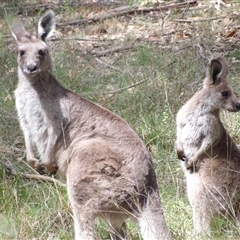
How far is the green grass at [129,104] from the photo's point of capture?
195 inches

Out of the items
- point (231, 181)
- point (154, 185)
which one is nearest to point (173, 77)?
point (231, 181)

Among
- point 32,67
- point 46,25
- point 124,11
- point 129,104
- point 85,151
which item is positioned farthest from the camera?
point 124,11

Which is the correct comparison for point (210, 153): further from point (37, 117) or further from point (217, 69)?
point (37, 117)

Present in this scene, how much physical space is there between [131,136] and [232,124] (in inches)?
73.9

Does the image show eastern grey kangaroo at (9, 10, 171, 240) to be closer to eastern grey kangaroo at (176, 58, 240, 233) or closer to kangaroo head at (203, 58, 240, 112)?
eastern grey kangaroo at (176, 58, 240, 233)

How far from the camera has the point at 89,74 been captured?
25.3 feet

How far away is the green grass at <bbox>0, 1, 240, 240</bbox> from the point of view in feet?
16.2

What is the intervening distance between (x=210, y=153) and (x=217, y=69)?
0.70 meters

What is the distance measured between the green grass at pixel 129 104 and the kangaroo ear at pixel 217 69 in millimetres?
849

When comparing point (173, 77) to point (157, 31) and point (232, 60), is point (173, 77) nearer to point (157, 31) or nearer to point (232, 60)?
point (232, 60)

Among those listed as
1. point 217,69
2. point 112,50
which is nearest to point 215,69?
point 217,69

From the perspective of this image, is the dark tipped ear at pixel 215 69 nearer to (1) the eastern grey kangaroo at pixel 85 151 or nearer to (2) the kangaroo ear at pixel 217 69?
(2) the kangaroo ear at pixel 217 69

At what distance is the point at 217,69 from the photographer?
560cm

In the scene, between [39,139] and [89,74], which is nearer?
[39,139]
